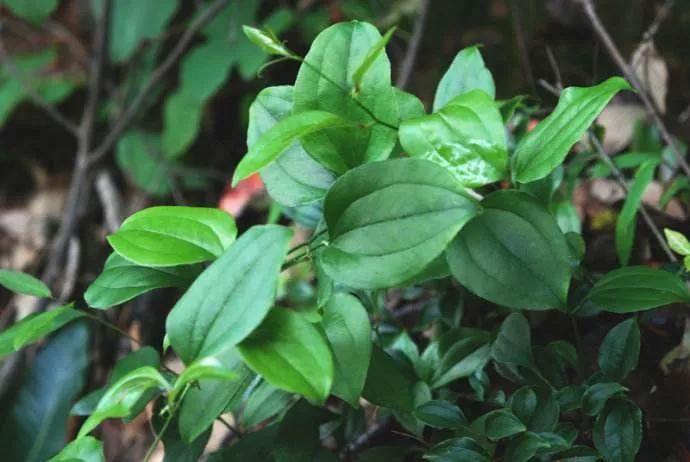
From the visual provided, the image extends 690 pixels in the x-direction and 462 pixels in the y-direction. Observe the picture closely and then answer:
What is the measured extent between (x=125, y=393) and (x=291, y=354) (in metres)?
0.13

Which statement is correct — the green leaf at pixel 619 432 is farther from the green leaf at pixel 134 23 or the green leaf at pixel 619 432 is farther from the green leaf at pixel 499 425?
the green leaf at pixel 134 23

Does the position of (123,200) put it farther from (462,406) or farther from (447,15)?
(462,406)

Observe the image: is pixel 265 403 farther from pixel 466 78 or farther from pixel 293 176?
pixel 466 78

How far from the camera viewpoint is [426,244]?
20.2 inches

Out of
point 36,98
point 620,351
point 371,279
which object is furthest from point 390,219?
point 36,98

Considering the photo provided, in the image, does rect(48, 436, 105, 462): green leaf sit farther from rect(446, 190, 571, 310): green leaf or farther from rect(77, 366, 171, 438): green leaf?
rect(446, 190, 571, 310): green leaf

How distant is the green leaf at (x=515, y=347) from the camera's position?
2.20 feet

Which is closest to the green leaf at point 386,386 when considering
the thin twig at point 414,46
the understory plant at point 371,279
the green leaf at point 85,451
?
the understory plant at point 371,279

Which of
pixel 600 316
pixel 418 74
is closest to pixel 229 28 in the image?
pixel 418 74

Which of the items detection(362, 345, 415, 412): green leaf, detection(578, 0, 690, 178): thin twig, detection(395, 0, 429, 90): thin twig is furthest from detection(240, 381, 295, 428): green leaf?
detection(395, 0, 429, 90): thin twig

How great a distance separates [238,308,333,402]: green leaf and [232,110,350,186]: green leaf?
108mm

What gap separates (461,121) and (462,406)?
340 mm

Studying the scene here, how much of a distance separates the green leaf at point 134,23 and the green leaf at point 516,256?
1630mm

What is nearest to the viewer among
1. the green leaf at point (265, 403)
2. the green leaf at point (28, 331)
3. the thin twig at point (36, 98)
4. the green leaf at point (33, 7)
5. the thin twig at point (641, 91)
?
the green leaf at point (28, 331)
